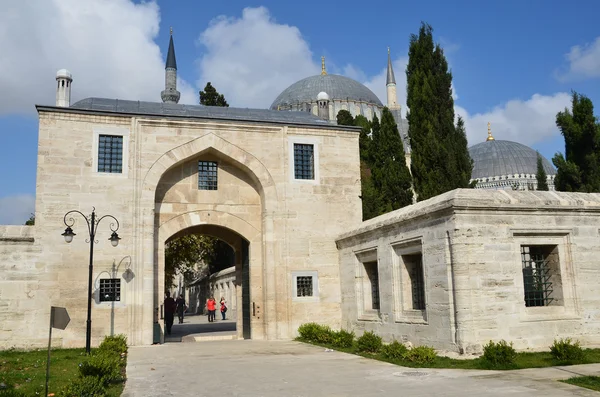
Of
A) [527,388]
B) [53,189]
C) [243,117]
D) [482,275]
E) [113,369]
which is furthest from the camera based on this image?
[243,117]

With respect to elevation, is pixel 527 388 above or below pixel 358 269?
below

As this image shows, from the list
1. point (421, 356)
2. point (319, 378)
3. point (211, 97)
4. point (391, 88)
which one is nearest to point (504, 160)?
point (391, 88)

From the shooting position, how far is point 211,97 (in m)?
37.5

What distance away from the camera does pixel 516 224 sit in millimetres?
12852

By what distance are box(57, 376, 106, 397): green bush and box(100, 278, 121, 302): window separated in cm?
966

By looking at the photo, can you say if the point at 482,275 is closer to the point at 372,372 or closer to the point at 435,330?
the point at 435,330

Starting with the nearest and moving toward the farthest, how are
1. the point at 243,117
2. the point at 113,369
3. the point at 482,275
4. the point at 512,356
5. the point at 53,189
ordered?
the point at 113,369 → the point at 512,356 → the point at 482,275 → the point at 53,189 → the point at 243,117

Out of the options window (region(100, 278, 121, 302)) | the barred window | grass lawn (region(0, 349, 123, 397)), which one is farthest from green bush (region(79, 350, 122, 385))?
the barred window

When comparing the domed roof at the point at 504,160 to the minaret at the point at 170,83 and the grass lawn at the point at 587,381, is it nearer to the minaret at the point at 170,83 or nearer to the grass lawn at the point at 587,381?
the minaret at the point at 170,83

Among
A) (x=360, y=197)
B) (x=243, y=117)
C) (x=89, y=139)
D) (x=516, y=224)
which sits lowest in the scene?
(x=516, y=224)

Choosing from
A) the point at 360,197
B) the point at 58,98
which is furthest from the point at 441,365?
the point at 58,98

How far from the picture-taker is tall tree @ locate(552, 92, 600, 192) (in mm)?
22328

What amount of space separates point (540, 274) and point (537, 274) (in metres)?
0.08

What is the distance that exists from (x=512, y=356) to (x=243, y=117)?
42.3ft
